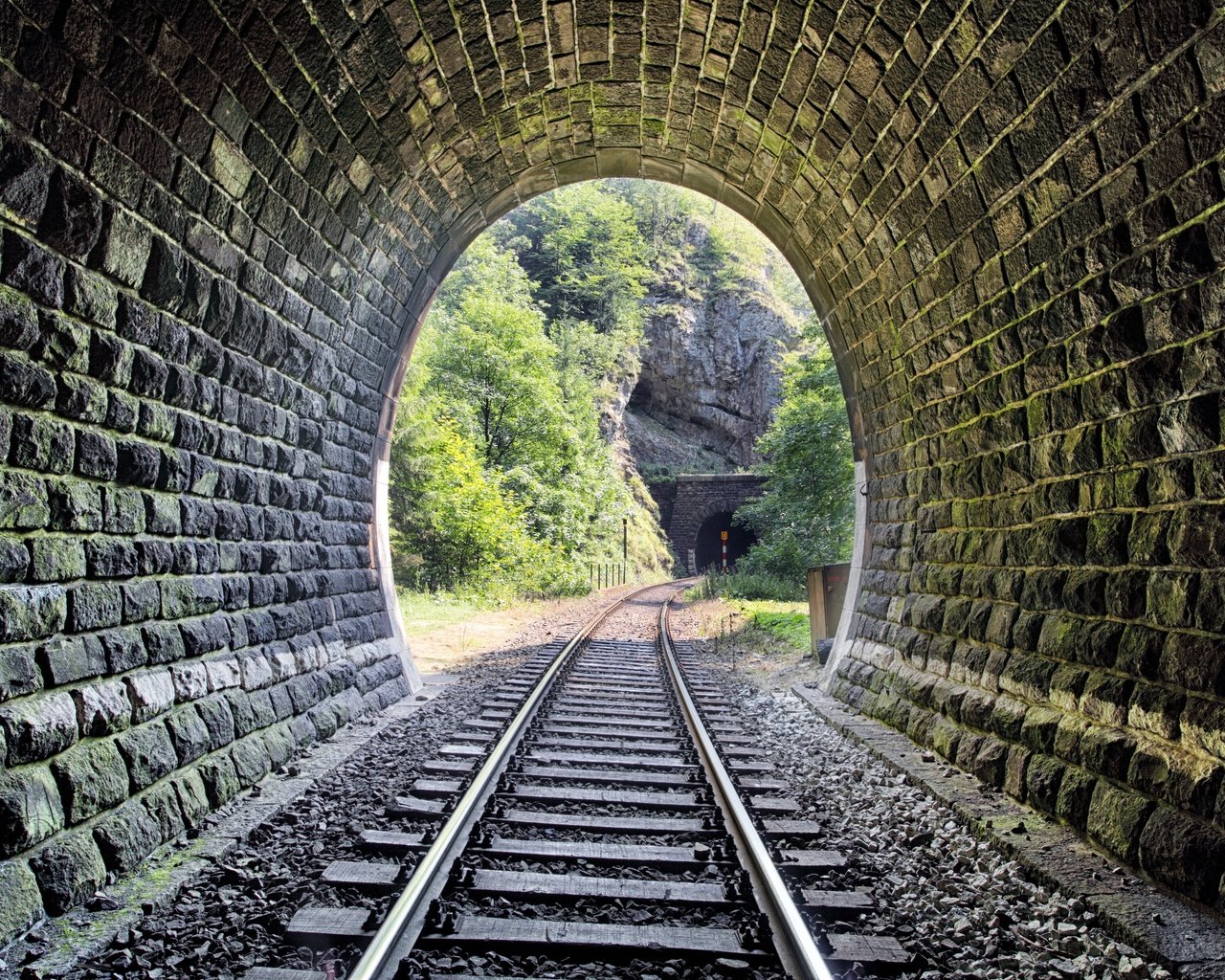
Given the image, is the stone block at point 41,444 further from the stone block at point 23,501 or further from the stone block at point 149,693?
the stone block at point 149,693

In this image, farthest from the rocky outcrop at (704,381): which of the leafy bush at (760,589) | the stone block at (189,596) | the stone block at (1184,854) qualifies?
the stone block at (1184,854)

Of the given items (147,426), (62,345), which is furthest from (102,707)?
(62,345)

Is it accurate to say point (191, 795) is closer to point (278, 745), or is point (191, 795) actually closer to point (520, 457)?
point (278, 745)

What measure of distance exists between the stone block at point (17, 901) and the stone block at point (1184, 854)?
4043 millimetres

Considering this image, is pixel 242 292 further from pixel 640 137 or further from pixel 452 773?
pixel 640 137

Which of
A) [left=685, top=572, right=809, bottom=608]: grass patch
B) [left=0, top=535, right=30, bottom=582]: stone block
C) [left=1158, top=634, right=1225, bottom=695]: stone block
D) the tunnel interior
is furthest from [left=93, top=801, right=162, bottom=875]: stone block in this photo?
the tunnel interior

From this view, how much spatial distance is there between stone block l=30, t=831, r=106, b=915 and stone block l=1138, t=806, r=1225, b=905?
13.3 ft

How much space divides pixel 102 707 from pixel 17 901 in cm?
91

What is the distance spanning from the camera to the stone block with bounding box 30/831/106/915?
310cm

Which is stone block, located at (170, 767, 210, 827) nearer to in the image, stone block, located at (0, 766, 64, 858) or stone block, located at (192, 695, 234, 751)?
stone block, located at (192, 695, 234, 751)

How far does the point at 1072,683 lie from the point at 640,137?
19.9 ft

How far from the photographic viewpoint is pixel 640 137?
8.09 metres

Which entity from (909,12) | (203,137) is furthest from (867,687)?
(203,137)

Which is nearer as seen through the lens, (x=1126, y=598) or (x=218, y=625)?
(x=1126, y=598)
